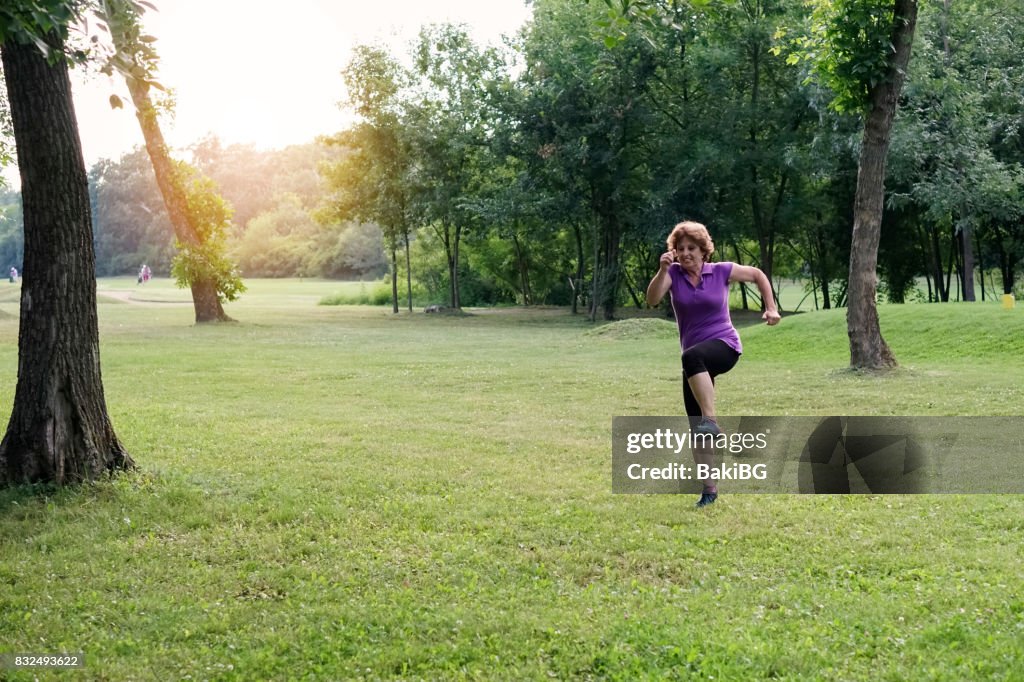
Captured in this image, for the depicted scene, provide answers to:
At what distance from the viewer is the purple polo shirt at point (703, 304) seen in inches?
272

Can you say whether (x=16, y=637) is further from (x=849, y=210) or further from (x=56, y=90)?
(x=849, y=210)

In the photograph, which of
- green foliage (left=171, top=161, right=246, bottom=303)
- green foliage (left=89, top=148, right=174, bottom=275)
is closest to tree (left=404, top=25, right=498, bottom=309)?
green foliage (left=171, top=161, right=246, bottom=303)

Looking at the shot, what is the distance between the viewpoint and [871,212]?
15.4m

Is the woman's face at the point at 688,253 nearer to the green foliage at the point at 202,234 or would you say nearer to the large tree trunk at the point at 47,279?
the large tree trunk at the point at 47,279

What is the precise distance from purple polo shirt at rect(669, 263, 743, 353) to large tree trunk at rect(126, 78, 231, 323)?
2329cm

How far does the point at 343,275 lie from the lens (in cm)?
9500

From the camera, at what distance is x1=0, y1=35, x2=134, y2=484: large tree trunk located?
729 centimetres

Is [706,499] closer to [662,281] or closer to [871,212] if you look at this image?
[662,281]

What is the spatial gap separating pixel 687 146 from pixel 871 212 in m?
19.0

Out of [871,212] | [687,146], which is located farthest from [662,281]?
[687,146]

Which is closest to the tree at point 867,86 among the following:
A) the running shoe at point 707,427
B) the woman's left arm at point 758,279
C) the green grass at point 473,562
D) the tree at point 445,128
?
the green grass at point 473,562

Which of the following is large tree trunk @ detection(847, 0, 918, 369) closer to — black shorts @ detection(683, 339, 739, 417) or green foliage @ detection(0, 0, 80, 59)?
black shorts @ detection(683, 339, 739, 417)

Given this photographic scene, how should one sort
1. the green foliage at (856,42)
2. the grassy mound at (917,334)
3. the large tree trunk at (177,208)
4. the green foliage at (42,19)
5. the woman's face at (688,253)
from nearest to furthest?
the green foliage at (42,19), the woman's face at (688,253), the green foliage at (856,42), the grassy mound at (917,334), the large tree trunk at (177,208)

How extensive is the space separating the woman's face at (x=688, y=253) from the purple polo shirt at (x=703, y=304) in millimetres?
66
